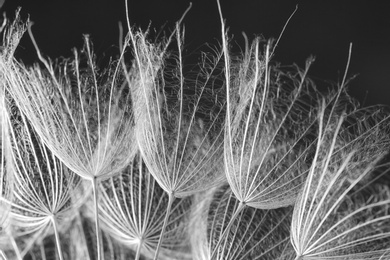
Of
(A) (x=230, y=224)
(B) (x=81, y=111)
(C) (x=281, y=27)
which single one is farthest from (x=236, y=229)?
(C) (x=281, y=27)

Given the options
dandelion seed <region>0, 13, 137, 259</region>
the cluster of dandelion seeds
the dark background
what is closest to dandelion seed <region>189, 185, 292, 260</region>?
the cluster of dandelion seeds

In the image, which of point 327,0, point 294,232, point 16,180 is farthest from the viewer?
point 327,0

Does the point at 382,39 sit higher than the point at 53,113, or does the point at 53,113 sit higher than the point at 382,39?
the point at 53,113

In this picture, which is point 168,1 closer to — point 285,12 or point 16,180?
point 285,12

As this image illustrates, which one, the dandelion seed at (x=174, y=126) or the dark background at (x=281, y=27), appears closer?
the dandelion seed at (x=174, y=126)

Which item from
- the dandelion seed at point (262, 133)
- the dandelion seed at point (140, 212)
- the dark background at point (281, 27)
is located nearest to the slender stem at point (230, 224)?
the dandelion seed at point (262, 133)

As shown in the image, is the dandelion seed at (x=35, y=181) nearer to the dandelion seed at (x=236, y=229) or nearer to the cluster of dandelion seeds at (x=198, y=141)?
the cluster of dandelion seeds at (x=198, y=141)

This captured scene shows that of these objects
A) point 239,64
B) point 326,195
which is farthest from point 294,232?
point 239,64
